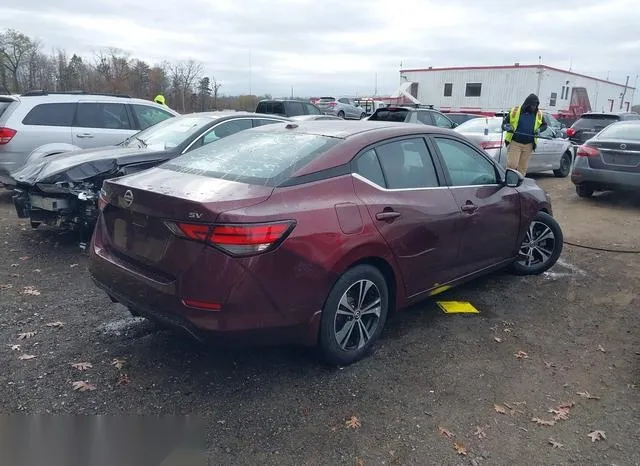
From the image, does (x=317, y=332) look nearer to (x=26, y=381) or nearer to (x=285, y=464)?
(x=285, y=464)

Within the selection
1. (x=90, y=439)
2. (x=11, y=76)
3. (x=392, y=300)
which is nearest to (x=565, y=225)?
(x=392, y=300)

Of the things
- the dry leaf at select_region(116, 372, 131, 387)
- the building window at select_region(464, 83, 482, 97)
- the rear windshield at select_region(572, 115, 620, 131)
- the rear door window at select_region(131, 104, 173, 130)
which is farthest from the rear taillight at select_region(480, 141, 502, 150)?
the building window at select_region(464, 83, 482, 97)

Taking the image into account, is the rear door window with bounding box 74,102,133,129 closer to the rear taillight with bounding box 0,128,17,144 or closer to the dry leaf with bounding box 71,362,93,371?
the rear taillight with bounding box 0,128,17,144

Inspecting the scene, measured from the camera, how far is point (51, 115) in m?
7.90

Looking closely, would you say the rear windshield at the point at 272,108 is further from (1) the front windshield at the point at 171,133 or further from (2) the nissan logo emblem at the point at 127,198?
(2) the nissan logo emblem at the point at 127,198

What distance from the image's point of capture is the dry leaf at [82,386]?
3.11 m

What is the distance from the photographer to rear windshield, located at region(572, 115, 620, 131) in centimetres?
1569

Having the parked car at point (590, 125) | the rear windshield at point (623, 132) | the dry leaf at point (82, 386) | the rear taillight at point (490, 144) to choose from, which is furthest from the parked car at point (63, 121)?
the parked car at point (590, 125)

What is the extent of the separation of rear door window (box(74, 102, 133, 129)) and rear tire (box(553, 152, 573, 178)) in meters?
10.3

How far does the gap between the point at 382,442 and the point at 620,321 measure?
2798 mm

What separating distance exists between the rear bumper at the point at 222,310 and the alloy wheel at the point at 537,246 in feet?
10.3

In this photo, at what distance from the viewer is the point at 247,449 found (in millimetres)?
2641

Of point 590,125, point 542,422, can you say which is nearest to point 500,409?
point 542,422

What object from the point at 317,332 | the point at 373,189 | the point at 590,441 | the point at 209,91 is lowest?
the point at 590,441
